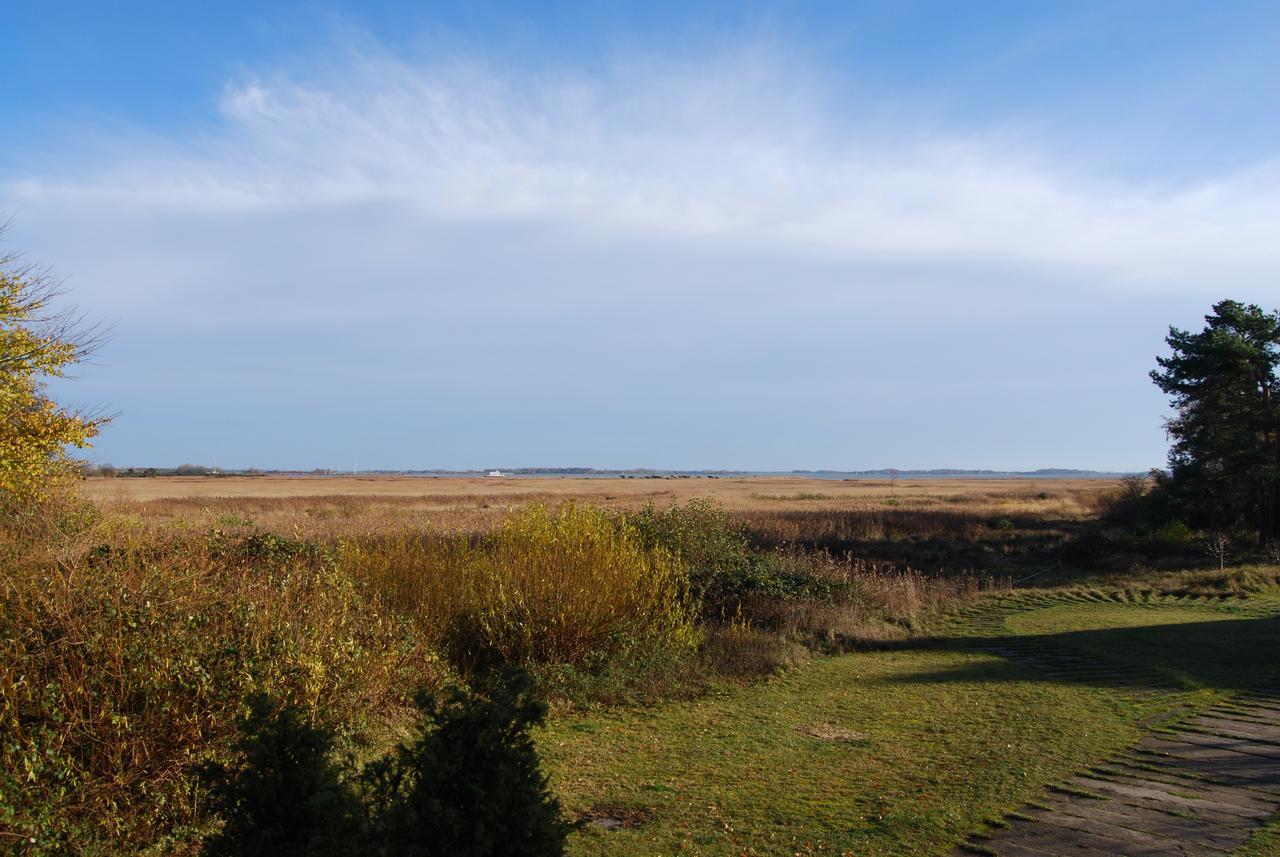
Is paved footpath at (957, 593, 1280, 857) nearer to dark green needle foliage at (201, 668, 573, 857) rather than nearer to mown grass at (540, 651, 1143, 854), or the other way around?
mown grass at (540, 651, 1143, 854)

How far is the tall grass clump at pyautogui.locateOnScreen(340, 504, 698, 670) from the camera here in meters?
10.3

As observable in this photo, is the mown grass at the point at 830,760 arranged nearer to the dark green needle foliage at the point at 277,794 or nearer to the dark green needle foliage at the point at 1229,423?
the dark green needle foliage at the point at 277,794

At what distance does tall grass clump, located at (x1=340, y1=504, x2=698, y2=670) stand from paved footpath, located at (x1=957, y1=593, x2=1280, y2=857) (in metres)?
5.49

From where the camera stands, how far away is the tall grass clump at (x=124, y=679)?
15.5ft

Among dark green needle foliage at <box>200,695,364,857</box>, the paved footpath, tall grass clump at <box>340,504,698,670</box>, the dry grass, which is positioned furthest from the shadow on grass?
dark green needle foliage at <box>200,695,364,857</box>

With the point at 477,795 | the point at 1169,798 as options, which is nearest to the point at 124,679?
the point at 477,795

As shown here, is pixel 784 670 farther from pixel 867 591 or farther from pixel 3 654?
pixel 3 654

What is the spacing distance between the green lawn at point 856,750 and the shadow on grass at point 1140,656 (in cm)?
7

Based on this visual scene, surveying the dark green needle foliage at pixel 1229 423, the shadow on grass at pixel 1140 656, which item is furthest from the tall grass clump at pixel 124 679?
the dark green needle foliage at pixel 1229 423

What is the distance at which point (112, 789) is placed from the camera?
16.4 ft

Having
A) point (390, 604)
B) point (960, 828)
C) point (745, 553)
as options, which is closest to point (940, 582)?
point (745, 553)

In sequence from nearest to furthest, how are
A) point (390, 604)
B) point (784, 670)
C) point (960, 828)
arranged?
point (960, 828) → point (390, 604) → point (784, 670)

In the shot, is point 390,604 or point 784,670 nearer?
point 390,604

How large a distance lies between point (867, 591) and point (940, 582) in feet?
13.7
